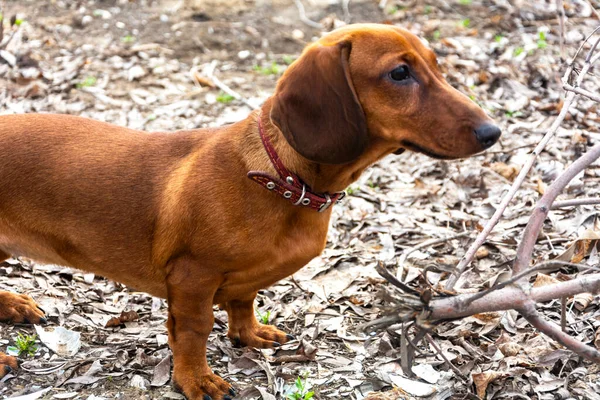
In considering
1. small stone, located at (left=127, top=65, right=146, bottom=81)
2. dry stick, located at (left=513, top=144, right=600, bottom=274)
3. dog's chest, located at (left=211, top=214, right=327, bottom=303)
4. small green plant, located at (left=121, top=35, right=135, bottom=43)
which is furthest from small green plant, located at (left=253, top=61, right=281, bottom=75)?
dry stick, located at (left=513, top=144, right=600, bottom=274)

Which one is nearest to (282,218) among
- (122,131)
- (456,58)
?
(122,131)

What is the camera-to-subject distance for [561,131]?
6684 millimetres

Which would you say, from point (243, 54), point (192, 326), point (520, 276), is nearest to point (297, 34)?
point (243, 54)

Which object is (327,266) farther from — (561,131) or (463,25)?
(463,25)

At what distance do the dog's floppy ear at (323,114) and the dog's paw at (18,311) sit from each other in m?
2.15

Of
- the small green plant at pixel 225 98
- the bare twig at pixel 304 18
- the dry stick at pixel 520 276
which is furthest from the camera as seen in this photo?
the bare twig at pixel 304 18

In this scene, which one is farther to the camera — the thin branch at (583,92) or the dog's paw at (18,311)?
the dog's paw at (18,311)

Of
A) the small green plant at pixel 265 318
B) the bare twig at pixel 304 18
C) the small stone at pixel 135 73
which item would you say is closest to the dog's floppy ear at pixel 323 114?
the small green plant at pixel 265 318

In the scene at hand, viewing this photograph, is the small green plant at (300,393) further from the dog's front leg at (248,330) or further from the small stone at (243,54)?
the small stone at (243,54)

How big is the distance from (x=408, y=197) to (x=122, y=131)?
8.80 feet

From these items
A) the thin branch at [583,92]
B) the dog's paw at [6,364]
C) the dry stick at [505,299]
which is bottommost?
the dog's paw at [6,364]

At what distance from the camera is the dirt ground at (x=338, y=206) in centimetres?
407

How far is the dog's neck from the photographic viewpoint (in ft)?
12.0

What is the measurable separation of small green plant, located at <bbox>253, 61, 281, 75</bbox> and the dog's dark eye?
5.02 m
